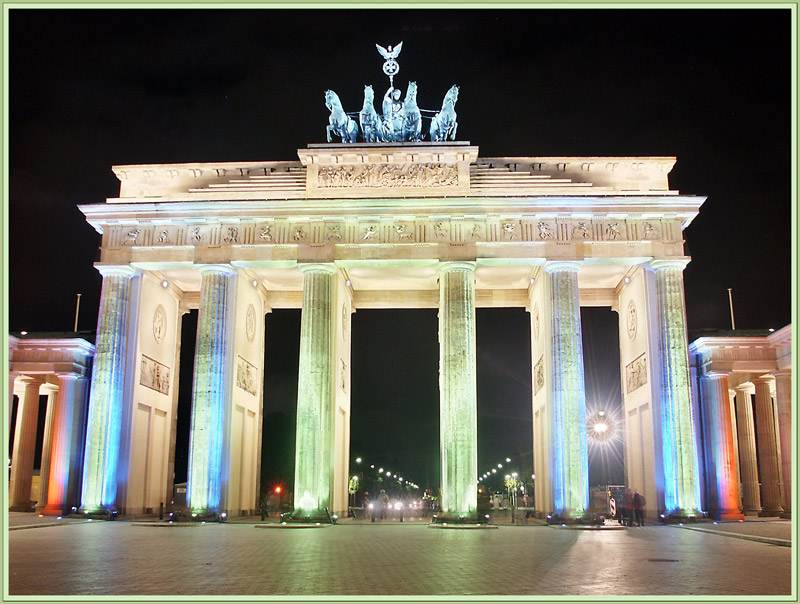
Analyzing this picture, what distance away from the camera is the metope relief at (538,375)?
42844 millimetres

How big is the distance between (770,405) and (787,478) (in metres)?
4.88

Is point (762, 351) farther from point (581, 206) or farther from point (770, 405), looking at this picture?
point (581, 206)

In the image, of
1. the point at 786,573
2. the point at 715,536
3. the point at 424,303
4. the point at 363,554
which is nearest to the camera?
the point at 786,573

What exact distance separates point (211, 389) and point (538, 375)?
1823cm

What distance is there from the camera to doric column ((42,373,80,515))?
41.8 m

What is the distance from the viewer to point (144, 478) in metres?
41.8

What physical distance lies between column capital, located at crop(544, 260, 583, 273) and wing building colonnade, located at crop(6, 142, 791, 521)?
0.52 feet

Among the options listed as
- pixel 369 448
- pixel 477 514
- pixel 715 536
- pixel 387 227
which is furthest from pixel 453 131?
pixel 369 448

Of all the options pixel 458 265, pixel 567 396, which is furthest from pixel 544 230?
pixel 567 396

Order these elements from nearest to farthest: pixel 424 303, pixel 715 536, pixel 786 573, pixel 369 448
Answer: pixel 786 573 → pixel 715 536 → pixel 424 303 → pixel 369 448

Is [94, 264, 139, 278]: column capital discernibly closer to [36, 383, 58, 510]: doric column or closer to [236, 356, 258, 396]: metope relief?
[236, 356, 258, 396]: metope relief

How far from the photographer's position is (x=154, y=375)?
43125 mm

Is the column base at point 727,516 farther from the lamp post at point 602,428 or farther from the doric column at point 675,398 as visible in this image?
the lamp post at point 602,428

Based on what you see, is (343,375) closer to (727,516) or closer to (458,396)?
(458,396)
